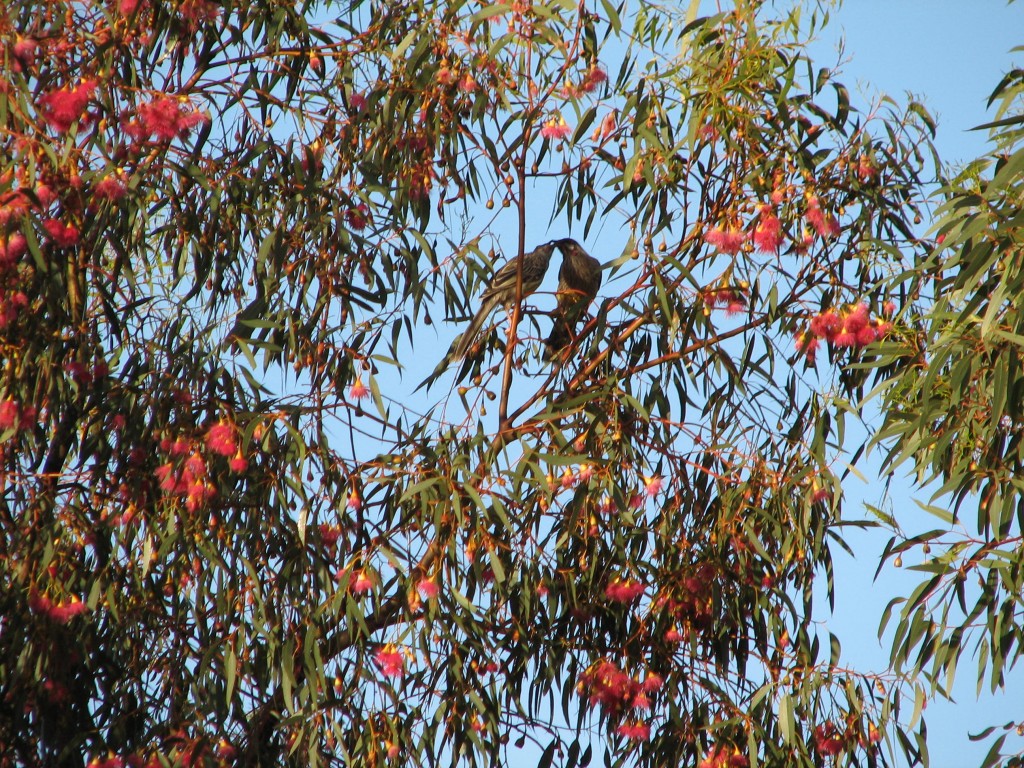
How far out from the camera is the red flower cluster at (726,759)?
232cm

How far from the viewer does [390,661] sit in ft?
7.56

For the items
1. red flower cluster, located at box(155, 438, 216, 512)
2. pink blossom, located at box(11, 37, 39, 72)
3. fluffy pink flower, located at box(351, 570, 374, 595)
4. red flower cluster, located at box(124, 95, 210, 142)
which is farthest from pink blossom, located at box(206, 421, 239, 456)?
pink blossom, located at box(11, 37, 39, 72)

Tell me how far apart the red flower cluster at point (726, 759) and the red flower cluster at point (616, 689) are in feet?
0.50

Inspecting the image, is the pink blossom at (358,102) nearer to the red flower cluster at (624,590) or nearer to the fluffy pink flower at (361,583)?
the fluffy pink flower at (361,583)

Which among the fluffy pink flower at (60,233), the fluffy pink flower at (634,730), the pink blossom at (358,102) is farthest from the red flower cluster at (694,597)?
the fluffy pink flower at (60,233)

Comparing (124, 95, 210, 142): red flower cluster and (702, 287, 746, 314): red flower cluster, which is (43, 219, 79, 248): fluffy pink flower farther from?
(702, 287, 746, 314): red flower cluster

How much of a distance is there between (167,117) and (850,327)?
135 cm

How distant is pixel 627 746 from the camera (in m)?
2.50

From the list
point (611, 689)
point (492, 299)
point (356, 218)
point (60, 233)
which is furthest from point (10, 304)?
point (611, 689)

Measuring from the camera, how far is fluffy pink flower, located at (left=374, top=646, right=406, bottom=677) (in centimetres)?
231

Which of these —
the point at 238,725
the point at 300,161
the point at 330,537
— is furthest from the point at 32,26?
the point at 238,725

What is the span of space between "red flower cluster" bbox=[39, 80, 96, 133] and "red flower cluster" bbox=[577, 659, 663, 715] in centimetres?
141

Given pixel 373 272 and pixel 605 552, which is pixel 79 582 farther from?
pixel 605 552

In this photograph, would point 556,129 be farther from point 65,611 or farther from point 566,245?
point 566,245
